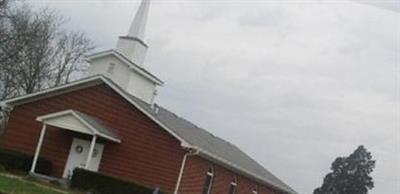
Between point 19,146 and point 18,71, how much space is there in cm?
1928

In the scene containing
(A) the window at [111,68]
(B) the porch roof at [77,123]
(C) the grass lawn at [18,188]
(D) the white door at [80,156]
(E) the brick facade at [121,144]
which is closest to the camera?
(C) the grass lawn at [18,188]

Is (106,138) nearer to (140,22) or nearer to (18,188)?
(18,188)

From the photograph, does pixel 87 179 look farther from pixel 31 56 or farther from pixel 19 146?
pixel 31 56

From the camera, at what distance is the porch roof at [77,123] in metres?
29.3

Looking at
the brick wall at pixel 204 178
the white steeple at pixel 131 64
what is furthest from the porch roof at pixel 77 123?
the white steeple at pixel 131 64

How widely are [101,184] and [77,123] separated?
11.5ft

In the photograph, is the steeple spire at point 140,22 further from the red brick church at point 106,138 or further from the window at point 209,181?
the window at point 209,181

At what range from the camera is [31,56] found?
167 feet

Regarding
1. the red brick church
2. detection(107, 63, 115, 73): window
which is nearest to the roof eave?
the red brick church

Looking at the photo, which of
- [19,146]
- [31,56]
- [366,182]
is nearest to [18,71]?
[31,56]

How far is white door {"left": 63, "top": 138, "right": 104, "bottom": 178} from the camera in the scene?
30703 mm

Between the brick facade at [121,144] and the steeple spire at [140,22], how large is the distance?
647cm

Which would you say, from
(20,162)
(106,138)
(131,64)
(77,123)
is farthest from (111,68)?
(20,162)

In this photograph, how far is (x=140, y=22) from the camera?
3744cm
